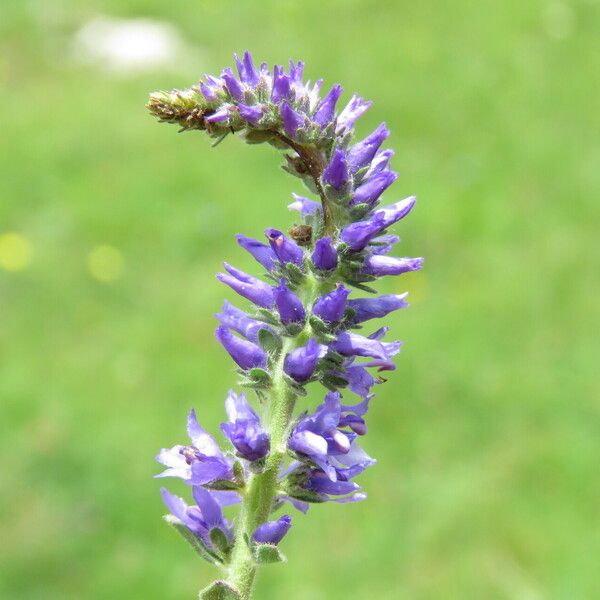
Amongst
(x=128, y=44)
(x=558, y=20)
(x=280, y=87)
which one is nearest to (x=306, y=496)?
(x=280, y=87)

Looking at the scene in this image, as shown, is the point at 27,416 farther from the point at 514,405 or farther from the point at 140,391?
the point at 514,405

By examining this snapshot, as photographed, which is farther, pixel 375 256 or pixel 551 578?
pixel 551 578

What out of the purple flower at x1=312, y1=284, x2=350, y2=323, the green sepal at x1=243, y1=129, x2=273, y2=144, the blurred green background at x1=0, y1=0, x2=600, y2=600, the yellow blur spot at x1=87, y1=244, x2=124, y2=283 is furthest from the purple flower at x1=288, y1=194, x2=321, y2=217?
the yellow blur spot at x1=87, y1=244, x2=124, y2=283

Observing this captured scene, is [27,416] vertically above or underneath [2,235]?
underneath

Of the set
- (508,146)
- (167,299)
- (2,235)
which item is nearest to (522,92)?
(508,146)

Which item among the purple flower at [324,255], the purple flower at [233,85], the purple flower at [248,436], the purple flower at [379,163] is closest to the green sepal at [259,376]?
the purple flower at [248,436]

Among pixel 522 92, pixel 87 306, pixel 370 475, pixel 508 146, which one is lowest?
pixel 370 475

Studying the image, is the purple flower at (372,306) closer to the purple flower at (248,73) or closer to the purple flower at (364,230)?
the purple flower at (364,230)

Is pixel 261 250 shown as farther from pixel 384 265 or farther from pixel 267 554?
pixel 267 554
